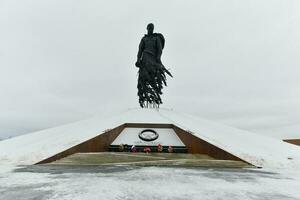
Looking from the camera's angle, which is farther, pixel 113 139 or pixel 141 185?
pixel 113 139

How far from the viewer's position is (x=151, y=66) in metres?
18.0

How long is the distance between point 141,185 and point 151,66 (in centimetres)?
1237

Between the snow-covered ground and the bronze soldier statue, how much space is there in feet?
34.2

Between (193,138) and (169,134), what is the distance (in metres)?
1.28

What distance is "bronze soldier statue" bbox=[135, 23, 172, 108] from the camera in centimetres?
1794

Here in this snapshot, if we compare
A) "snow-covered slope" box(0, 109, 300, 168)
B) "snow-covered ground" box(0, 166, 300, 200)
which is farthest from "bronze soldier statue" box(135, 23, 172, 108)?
"snow-covered ground" box(0, 166, 300, 200)

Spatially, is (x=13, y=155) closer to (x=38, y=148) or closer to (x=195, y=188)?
(x=38, y=148)

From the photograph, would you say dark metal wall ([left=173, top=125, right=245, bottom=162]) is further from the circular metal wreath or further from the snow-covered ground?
the snow-covered ground

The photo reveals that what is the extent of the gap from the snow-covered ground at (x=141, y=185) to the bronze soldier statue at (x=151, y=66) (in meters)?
10.4

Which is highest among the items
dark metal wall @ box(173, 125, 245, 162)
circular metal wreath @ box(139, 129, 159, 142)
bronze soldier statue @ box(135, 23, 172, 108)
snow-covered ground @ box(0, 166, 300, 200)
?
bronze soldier statue @ box(135, 23, 172, 108)

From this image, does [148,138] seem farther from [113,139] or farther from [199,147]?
[199,147]

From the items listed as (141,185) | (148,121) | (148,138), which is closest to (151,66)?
(148,121)

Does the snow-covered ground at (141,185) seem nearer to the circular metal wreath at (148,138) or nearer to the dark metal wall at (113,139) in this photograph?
the dark metal wall at (113,139)

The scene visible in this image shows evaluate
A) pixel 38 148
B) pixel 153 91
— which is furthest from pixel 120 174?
pixel 153 91
